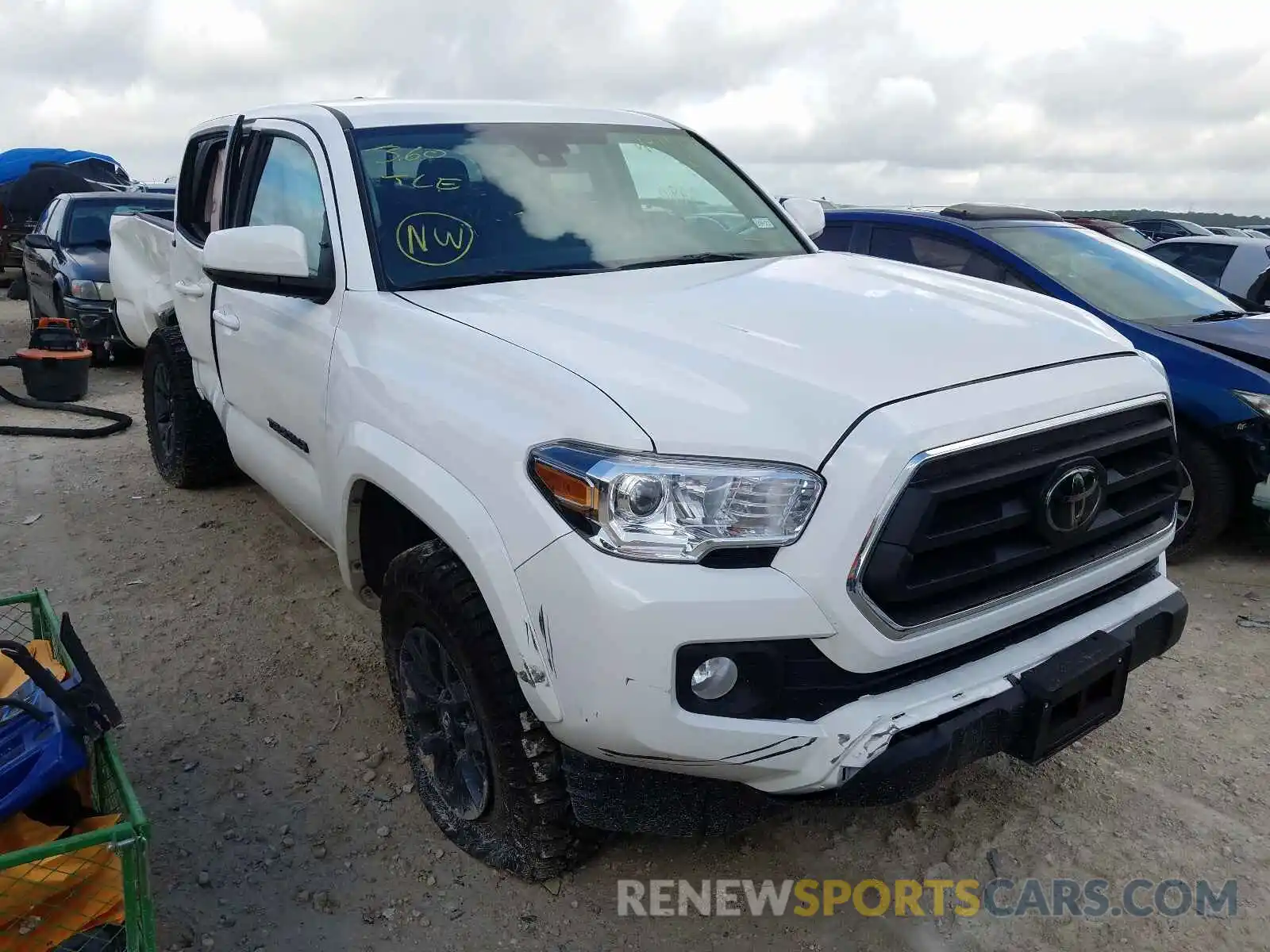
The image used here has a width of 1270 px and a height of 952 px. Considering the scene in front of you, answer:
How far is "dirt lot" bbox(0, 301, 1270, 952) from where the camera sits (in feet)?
7.98

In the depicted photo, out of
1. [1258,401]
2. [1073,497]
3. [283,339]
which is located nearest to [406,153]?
[283,339]

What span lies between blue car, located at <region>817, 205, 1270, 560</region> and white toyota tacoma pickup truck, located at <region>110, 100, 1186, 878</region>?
1927 mm

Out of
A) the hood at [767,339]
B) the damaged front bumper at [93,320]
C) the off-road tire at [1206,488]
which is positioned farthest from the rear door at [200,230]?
the damaged front bumper at [93,320]

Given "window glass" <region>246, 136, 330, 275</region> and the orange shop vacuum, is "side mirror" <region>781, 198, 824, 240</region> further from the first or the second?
the orange shop vacuum

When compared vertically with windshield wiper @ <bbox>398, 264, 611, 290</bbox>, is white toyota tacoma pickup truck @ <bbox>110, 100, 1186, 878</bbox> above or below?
below

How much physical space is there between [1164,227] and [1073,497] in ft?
82.1

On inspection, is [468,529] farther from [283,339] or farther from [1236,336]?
[1236,336]

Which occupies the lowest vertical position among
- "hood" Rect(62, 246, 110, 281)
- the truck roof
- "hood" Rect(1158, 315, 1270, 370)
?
"hood" Rect(62, 246, 110, 281)

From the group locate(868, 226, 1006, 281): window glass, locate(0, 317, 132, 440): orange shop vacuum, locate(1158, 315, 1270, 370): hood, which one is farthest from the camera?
locate(0, 317, 132, 440): orange shop vacuum

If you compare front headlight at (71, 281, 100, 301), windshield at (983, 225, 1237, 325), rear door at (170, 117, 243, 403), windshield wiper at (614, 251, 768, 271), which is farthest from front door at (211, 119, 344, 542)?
front headlight at (71, 281, 100, 301)

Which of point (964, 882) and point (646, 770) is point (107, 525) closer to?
point (646, 770)

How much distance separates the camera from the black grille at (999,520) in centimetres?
196

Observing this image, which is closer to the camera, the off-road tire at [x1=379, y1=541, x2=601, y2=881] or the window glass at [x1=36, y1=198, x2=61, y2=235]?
the off-road tire at [x1=379, y1=541, x2=601, y2=881]

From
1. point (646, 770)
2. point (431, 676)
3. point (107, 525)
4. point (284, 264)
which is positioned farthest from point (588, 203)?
point (107, 525)
